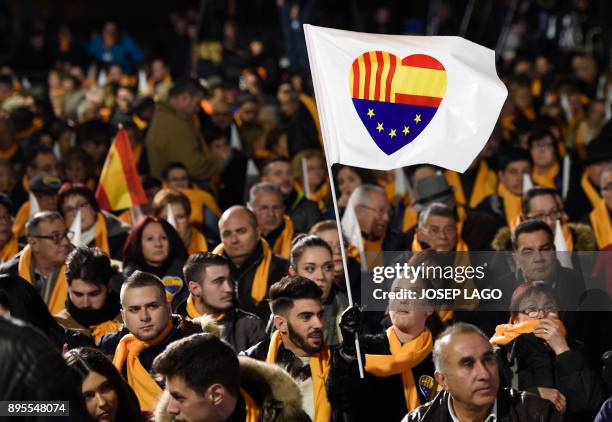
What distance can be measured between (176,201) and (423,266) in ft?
9.33

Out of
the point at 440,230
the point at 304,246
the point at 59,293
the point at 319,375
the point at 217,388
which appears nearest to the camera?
the point at 217,388

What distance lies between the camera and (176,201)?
9.34 metres

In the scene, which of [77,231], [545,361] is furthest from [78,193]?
[545,361]

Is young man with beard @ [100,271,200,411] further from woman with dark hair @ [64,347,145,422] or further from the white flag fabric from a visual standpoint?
woman with dark hair @ [64,347,145,422]

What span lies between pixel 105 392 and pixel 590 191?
21.7 ft

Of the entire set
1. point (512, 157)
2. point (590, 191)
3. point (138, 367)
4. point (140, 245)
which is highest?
point (512, 157)

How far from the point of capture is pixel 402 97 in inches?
252

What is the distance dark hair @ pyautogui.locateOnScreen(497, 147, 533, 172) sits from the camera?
36.0ft

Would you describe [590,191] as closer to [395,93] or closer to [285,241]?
[285,241]

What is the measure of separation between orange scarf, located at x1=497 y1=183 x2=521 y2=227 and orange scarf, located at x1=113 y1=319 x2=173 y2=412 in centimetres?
476

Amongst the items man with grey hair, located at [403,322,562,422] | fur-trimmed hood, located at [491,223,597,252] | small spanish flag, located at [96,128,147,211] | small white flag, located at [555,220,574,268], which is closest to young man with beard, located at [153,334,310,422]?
man with grey hair, located at [403,322,562,422]

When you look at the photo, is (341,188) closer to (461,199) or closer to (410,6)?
(461,199)

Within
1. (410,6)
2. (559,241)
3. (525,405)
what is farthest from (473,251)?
(410,6)

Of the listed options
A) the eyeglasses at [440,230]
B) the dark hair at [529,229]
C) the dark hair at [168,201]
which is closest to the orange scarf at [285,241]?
the dark hair at [168,201]
